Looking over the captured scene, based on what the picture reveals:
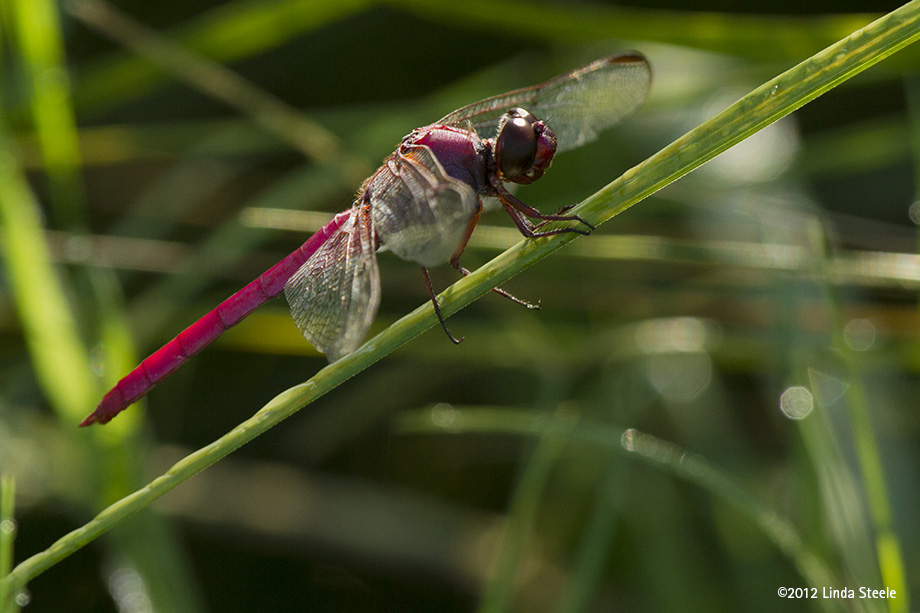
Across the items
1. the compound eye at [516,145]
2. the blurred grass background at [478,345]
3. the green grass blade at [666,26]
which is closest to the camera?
the compound eye at [516,145]

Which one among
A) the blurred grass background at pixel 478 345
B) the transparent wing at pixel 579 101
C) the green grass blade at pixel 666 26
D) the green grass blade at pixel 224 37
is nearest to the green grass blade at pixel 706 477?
the blurred grass background at pixel 478 345

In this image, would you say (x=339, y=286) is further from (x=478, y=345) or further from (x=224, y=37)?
(x=224, y=37)

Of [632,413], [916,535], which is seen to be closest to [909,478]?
[916,535]

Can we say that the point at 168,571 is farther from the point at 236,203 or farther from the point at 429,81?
the point at 429,81

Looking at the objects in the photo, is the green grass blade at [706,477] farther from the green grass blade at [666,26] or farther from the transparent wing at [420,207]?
the green grass blade at [666,26]

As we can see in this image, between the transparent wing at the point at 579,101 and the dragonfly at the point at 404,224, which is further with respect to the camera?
the transparent wing at the point at 579,101

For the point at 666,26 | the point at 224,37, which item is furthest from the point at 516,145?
the point at 224,37

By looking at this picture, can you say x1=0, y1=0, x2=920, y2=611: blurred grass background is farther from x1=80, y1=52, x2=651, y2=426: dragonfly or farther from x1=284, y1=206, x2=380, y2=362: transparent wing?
x1=284, y1=206, x2=380, y2=362: transparent wing

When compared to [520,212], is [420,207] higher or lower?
lower
